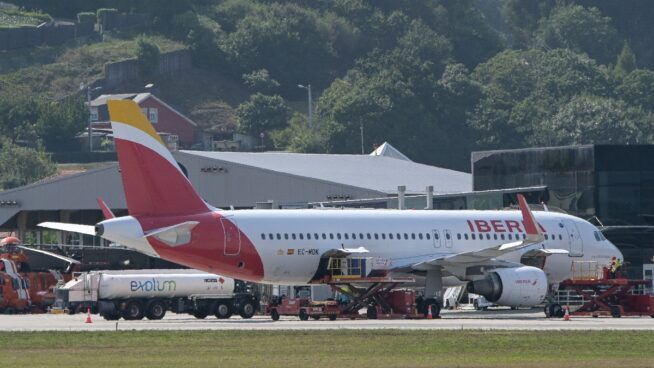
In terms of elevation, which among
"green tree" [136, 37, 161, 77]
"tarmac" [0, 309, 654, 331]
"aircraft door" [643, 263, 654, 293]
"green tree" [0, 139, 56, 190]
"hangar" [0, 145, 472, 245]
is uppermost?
"green tree" [136, 37, 161, 77]

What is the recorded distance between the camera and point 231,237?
2298 inches

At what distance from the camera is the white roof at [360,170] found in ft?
293

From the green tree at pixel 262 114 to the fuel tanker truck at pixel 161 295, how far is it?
117193 mm

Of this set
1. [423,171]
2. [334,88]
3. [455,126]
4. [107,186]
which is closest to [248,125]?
[334,88]

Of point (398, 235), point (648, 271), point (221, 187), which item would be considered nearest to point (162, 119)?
A: point (221, 187)

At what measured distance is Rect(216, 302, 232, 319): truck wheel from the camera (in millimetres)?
62750

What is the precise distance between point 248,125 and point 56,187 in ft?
311

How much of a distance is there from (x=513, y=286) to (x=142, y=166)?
1417 centimetres

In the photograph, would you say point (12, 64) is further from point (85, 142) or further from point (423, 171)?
point (423, 171)

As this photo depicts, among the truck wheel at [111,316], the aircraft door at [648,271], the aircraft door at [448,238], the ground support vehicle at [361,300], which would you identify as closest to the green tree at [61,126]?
the aircraft door at [648,271]

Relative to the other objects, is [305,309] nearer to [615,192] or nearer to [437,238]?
[437,238]

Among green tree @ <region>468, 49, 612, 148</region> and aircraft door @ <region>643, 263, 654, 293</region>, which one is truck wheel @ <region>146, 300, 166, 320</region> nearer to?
aircraft door @ <region>643, 263, 654, 293</region>

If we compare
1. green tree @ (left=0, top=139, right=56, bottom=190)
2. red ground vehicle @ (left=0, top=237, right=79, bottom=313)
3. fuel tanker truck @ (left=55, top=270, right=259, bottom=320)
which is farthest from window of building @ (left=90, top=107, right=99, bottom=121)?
fuel tanker truck @ (left=55, top=270, right=259, bottom=320)

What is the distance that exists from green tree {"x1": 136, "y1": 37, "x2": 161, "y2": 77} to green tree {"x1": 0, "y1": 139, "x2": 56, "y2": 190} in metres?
31.9
